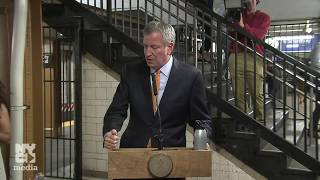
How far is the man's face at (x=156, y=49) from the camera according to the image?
2.09 metres

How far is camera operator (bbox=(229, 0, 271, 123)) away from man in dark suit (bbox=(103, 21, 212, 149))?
6.99 ft

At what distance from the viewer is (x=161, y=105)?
2.20 metres

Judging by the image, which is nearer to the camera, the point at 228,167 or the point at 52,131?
the point at 228,167

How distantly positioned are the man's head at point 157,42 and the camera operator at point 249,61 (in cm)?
228

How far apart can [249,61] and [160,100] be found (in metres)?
2.54

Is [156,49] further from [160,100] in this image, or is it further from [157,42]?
[160,100]

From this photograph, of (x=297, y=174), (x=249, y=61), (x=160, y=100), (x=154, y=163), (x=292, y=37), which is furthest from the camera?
(x=292, y=37)

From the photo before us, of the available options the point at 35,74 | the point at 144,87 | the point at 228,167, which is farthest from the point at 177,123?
the point at 228,167

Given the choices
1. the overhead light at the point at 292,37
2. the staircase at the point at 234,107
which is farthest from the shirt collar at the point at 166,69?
the overhead light at the point at 292,37

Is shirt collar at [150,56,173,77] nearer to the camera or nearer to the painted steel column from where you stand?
the painted steel column

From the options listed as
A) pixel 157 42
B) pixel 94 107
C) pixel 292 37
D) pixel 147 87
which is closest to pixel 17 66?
pixel 147 87

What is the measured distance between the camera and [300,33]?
451 inches

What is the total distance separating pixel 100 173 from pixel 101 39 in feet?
5.76

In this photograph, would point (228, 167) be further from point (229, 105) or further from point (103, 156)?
point (103, 156)
